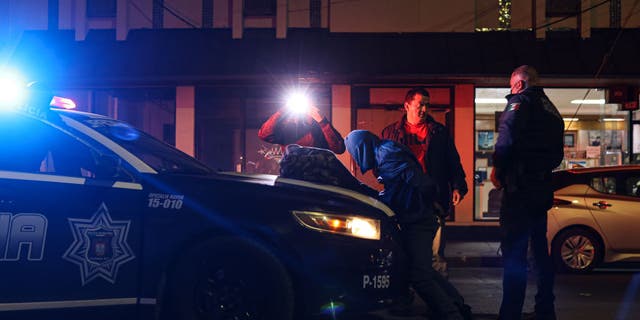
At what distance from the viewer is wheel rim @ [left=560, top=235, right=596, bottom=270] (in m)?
9.55

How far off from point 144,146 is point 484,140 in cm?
997

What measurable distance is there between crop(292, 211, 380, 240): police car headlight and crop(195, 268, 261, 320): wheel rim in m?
0.59

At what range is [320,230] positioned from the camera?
4.59 m

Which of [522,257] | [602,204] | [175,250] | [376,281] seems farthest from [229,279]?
[602,204]

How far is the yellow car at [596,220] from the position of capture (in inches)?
371

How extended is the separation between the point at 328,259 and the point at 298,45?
937 cm

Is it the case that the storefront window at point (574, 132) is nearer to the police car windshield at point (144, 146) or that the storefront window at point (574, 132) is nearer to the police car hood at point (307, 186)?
the police car windshield at point (144, 146)

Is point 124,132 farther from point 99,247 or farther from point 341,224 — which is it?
point 341,224

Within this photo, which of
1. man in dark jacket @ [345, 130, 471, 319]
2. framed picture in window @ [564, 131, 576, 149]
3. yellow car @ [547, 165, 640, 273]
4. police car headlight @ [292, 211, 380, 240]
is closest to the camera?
police car headlight @ [292, 211, 380, 240]

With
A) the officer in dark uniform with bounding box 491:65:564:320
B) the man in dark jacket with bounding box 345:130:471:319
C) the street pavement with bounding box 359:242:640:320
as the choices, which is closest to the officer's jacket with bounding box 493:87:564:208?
the officer in dark uniform with bounding box 491:65:564:320

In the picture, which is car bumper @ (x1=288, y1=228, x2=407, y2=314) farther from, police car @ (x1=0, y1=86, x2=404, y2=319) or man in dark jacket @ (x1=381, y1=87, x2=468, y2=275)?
man in dark jacket @ (x1=381, y1=87, x2=468, y2=275)

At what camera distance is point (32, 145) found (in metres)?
5.12

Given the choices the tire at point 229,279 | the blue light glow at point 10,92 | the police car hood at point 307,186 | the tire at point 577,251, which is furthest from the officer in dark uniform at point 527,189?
the tire at point 577,251

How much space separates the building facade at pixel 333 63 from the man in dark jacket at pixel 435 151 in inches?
249
